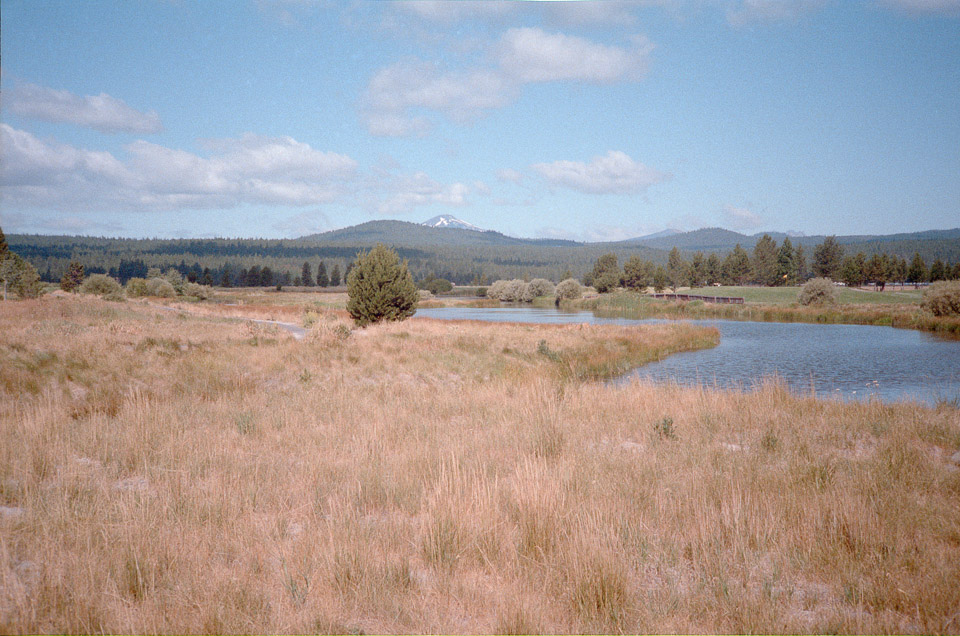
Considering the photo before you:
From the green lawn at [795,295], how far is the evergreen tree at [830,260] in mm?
22486

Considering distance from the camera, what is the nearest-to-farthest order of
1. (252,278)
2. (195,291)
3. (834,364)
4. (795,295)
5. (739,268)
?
(834,364) < (195,291) < (795,295) < (739,268) < (252,278)

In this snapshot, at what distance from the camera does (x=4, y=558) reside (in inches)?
130

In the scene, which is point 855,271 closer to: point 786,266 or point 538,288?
point 786,266

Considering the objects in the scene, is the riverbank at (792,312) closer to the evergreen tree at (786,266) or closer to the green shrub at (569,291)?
the green shrub at (569,291)

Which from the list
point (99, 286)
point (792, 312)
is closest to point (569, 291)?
point (792, 312)

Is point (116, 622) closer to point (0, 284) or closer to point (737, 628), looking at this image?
point (737, 628)

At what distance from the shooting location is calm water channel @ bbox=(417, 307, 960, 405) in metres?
18.0

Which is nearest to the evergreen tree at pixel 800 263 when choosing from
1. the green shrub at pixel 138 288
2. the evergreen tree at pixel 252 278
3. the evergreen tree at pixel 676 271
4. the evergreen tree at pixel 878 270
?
the evergreen tree at pixel 878 270

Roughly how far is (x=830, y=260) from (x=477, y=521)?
123514 mm

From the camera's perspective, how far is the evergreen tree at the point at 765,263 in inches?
4119

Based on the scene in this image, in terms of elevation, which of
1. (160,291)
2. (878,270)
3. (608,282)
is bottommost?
(160,291)

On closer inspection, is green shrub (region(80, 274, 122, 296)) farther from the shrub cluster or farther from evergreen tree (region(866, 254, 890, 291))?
evergreen tree (region(866, 254, 890, 291))

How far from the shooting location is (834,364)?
2441 centimetres

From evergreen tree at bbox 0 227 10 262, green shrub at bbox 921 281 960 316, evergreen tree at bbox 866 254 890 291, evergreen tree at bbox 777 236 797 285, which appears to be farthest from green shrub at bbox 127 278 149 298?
evergreen tree at bbox 866 254 890 291
